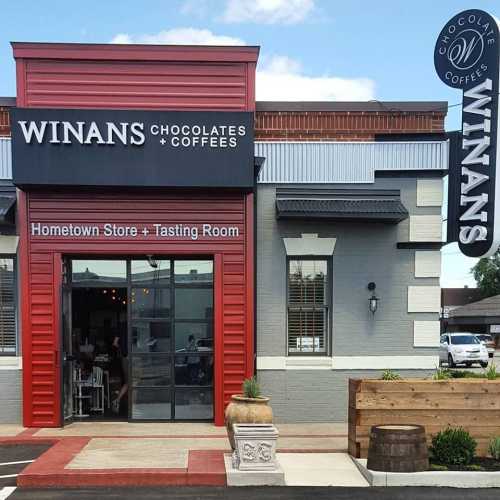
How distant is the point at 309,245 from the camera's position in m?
11.1

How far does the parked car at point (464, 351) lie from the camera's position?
29.5 meters

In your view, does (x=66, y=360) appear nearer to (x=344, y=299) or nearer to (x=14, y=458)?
(x=14, y=458)

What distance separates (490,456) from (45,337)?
7.21 meters

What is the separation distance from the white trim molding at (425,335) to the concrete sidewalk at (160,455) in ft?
6.76

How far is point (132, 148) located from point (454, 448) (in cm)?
666

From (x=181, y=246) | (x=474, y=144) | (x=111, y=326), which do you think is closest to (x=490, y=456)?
(x=474, y=144)

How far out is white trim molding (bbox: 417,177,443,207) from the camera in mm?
11141

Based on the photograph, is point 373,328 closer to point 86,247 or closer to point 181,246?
point 181,246

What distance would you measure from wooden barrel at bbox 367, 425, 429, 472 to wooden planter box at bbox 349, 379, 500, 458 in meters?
0.76

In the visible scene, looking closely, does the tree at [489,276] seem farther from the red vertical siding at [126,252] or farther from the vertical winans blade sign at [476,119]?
the red vertical siding at [126,252]

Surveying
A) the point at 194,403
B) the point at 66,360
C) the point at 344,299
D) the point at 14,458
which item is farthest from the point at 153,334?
→ the point at 344,299

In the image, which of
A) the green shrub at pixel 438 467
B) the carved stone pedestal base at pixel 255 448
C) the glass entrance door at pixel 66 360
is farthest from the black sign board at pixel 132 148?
the green shrub at pixel 438 467

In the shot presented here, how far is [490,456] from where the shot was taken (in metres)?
8.34

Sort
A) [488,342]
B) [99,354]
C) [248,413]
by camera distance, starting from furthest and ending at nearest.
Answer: [488,342] → [99,354] → [248,413]
